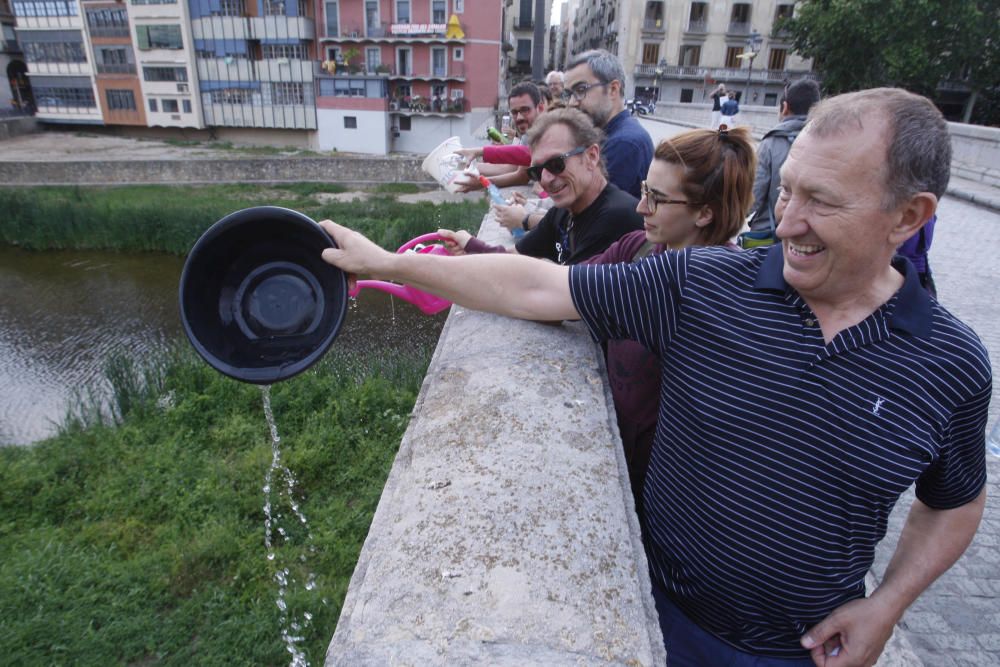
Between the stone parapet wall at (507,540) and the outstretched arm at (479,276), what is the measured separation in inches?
10.8

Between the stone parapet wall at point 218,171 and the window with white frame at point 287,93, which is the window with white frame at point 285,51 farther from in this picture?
the stone parapet wall at point 218,171

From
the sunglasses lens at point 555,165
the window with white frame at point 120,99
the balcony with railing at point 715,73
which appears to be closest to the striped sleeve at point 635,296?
the sunglasses lens at point 555,165

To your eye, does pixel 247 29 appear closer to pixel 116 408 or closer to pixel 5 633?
pixel 116 408

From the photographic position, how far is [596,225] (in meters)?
2.38

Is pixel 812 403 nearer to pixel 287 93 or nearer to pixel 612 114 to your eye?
pixel 612 114

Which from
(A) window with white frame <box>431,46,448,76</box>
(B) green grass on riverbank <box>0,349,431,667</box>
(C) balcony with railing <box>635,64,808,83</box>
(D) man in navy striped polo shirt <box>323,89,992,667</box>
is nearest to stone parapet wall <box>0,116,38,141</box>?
(A) window with white frame <box>431,46,448,76</box>

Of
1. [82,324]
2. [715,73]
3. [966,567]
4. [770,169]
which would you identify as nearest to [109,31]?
[82,324]

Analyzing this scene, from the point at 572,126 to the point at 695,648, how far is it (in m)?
1.92

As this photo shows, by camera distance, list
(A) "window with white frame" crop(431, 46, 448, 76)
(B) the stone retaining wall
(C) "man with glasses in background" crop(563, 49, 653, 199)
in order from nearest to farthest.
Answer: (C) "man with glasses in background" crop(563, 49, 653, 199) → (B) the stone retaining wall → (A) "window with white frame" crop(431, 46, 448, 76)

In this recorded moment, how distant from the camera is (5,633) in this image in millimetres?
4086

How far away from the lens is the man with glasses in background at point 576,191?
236cm

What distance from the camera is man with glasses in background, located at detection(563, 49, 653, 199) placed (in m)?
3.52

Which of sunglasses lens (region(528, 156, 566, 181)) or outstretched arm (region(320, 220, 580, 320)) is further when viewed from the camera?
sunglasses lens (region(528, 156, 566, 181))

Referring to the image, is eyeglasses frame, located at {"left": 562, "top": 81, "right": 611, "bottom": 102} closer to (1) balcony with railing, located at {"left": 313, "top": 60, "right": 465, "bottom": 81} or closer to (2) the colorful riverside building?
(2) the colorful riverside building
